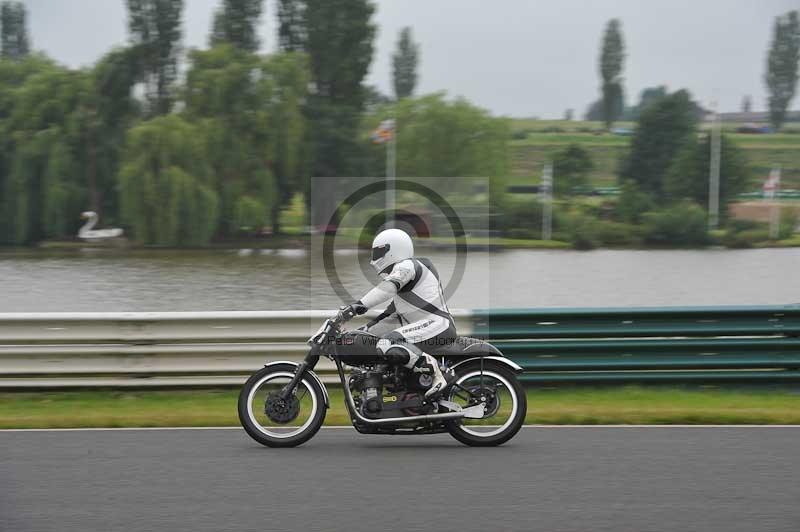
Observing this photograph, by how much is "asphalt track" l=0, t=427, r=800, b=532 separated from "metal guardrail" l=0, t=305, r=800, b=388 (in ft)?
6.82

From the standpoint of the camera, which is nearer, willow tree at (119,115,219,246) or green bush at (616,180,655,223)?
willow tree at (119,115,219,246)

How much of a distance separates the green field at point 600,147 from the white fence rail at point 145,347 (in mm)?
55155

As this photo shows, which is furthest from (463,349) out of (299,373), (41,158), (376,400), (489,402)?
(41,158)

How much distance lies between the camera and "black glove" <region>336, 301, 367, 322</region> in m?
7.25

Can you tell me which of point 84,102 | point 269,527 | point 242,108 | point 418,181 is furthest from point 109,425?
point 418,181

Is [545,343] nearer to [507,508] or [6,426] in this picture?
[507,508]

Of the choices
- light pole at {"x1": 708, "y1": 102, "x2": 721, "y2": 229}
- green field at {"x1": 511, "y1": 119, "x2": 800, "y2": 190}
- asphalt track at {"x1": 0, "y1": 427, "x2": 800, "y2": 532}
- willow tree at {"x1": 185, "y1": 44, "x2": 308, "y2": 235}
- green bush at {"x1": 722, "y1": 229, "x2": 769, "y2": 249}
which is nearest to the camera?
asphalt track at {"x1": 0, "y1": 427, "x2": 800, "y2": 532}

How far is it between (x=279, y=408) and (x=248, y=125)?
43.2 meters

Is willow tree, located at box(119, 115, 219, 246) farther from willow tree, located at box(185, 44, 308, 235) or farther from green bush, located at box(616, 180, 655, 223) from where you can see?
green bush, located at box(616, 180, 655, 223)

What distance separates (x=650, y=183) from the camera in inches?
2844

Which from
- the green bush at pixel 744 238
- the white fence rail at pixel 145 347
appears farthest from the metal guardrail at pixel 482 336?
the green bush at pixel 744 238

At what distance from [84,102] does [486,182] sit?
2414cm

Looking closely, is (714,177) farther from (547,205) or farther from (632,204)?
(547,205)

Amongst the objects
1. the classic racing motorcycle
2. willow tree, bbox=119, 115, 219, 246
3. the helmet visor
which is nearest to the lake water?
willow tree, bbox=119, 115, 219, 246
